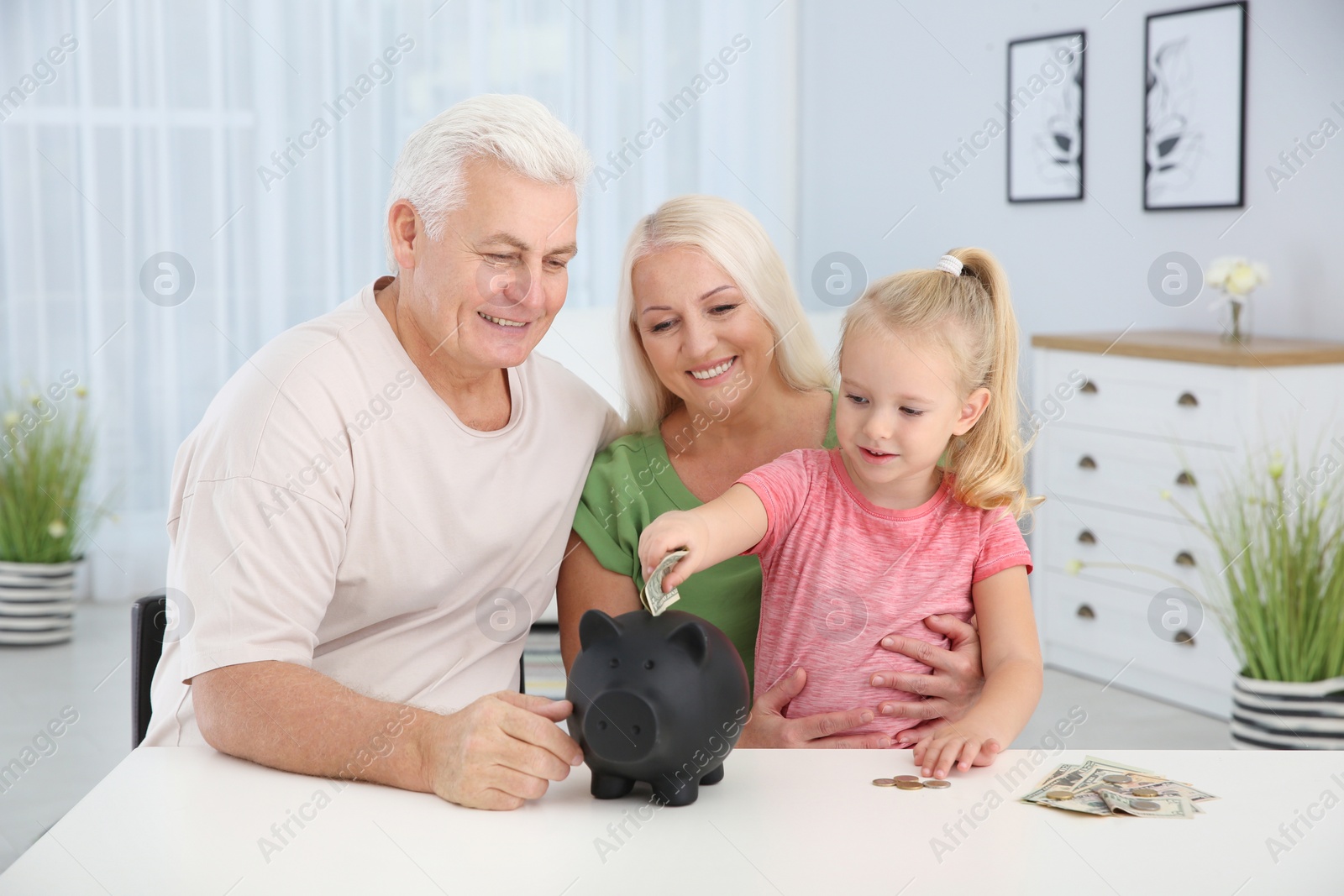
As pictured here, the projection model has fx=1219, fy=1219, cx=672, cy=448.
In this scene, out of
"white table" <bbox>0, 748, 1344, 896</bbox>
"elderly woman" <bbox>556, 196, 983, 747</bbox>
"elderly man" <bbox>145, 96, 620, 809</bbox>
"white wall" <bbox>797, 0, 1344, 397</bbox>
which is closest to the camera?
"white table" <bbox>0, 748, 1344, 896</bbox>

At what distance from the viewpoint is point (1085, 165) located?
4.27 m

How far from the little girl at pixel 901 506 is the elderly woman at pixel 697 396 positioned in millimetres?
207

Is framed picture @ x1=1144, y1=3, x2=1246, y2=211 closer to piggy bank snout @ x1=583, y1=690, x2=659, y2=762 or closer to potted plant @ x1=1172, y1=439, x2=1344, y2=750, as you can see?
potted plant @ x1=1172, y1=439, x2=1344, y2=750

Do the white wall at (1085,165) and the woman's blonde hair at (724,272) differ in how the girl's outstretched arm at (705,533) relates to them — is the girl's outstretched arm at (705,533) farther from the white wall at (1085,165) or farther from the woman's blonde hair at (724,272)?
the white wall at (1085,165)

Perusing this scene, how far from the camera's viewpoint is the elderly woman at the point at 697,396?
5.81ft

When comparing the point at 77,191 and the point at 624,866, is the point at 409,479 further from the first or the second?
the point at 77,191

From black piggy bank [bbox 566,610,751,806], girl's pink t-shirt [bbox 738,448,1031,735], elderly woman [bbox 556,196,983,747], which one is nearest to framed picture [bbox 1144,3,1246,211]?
elderly woman [bbox 556,196,983,747]

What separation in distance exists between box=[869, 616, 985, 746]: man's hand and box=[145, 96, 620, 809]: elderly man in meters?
0.51

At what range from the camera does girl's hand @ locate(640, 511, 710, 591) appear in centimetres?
124

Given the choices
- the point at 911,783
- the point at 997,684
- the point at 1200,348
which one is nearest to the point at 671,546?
the point at 911,783

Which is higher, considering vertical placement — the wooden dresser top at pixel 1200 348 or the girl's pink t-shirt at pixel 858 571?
the wooden dresser top at pixel 1200 348

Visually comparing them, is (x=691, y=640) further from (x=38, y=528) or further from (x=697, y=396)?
(x=38, y=528)

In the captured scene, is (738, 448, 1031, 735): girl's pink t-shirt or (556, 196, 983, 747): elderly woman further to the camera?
(556, 196, 983, 747): elderly woman

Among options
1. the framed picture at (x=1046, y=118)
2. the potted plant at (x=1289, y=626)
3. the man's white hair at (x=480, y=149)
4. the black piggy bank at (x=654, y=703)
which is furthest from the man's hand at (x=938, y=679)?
the framed picture at (x=1046, y=118)
